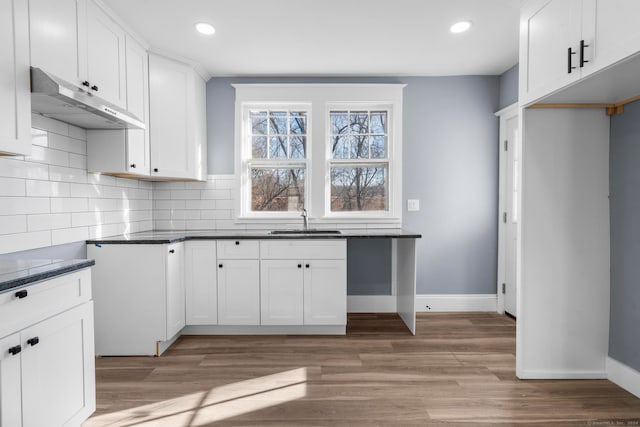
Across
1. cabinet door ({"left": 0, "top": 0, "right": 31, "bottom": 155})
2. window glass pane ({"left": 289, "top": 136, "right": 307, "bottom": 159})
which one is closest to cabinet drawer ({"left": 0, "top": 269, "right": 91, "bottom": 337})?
cabinet door ({"left": 0, "top": 0, "right": 31, "bottom": 155})

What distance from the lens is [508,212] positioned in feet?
12.0

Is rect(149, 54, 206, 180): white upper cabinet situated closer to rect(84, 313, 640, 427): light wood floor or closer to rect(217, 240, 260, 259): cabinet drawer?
rect(217, 240, 260, 259): cabinet drawer

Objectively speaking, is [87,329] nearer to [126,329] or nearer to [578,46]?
[126,329]

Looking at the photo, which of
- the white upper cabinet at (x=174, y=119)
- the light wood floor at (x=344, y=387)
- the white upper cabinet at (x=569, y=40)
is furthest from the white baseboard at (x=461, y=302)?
the white upper cabinet at (x=174, y=119)

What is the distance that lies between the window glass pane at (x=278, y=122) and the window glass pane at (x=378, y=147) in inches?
38.7

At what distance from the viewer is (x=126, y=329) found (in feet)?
9.08

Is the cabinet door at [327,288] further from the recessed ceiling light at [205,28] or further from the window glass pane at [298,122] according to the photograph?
the recessed ceiling light at [205,28]

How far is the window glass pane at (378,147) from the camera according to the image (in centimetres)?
392

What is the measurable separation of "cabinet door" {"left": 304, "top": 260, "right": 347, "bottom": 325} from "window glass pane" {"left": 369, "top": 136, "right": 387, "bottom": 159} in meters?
1.38

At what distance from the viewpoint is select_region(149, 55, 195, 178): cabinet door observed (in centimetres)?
322

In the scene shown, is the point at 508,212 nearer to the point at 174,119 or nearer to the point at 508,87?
the point at 508,87

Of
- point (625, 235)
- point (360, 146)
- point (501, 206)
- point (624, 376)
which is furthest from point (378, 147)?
point (624, 376)

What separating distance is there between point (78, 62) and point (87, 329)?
5.43ft

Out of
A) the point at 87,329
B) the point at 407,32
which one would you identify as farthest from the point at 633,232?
the point at 87,329
